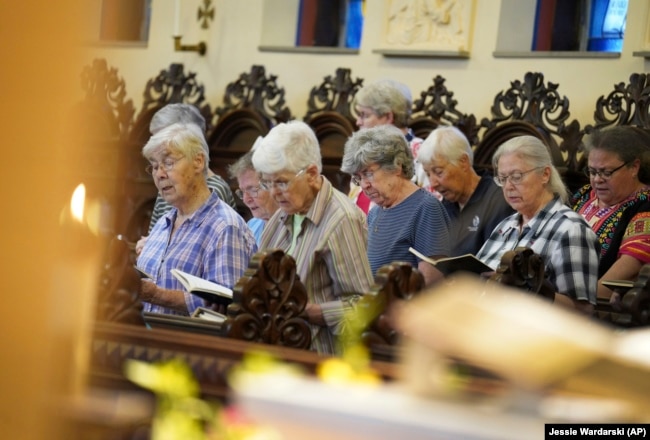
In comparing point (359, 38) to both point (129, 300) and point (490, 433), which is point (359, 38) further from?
point (490, 433)

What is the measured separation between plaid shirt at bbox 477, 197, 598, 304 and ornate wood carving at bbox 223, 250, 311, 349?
1.43 m

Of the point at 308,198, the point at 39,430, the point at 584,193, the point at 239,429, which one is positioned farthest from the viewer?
the point at 584,193

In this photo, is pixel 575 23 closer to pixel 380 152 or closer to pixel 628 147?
pixel 628 147

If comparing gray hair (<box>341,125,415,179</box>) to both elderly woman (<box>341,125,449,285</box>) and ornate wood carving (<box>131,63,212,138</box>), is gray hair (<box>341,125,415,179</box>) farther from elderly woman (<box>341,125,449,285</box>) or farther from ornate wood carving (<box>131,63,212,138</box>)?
ornate wood carving (<box>131,63,212,138</box>)

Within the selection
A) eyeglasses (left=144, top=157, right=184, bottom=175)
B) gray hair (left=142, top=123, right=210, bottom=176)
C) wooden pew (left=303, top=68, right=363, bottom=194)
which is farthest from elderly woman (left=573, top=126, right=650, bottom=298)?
wooden pew (left=303, top=68, right=363, bottom=194)

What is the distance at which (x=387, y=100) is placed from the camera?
7035 mm

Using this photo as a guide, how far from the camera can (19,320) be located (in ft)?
3.21

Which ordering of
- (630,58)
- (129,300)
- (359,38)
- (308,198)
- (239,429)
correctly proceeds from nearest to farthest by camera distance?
(239,429), (129,300), (308,198), (630,58), (359,38)

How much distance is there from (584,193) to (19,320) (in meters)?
6.21

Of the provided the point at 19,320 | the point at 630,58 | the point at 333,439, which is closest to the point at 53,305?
the point at 19,320

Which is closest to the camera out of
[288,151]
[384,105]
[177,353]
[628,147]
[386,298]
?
[177,353]

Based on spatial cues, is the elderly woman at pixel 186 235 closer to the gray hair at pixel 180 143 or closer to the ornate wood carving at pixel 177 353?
the gray hair at pixel 180 143

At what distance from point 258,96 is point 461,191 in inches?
146

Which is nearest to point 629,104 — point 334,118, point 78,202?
point 334,118
